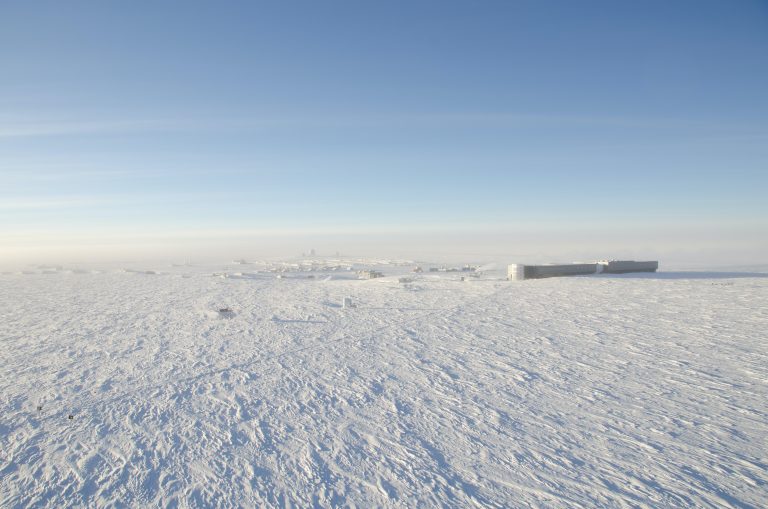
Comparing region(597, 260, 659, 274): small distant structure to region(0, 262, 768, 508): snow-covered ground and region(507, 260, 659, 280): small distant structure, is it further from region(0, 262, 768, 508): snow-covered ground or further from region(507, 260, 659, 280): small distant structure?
region(0, 262, 768, 508): snow-covered ground

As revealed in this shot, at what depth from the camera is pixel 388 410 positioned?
6.53 meters

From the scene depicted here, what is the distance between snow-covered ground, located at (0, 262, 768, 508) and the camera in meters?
4.66

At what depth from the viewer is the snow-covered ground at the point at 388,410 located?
4.66 meters

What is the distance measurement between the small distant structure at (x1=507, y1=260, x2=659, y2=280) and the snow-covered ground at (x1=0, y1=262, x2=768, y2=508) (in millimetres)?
9819

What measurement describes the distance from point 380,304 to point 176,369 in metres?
8.90

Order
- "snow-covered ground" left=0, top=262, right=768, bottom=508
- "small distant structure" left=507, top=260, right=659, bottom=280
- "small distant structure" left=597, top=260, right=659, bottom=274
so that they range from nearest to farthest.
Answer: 1. "snow-covered ground" left=0, top=262, right=768, bottom=508
2. "small distant structure" left=507, top=260, right=659, bottom=280
3. "small distant structure" left=597, top=260, right=659, bottom=274

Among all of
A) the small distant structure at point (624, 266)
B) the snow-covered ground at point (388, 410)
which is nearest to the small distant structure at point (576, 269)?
the small distant structure at point (624, 266)

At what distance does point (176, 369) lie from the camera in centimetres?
850

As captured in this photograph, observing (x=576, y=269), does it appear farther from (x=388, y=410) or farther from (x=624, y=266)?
(x=388, y=410)

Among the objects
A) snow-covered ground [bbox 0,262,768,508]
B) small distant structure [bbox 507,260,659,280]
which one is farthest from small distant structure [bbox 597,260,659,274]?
snow-covered ground [bbox 0,262,768,508]

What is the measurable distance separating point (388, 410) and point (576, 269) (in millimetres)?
21992

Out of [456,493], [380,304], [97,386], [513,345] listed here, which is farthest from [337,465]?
[380,304]

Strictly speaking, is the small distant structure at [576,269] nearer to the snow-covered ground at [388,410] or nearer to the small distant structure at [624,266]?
the small distant structure at [624,266]

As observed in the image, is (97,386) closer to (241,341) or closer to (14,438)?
(14,438)
